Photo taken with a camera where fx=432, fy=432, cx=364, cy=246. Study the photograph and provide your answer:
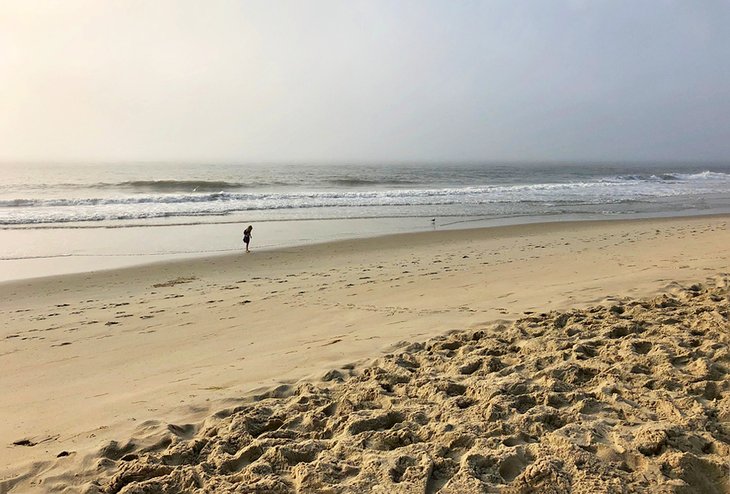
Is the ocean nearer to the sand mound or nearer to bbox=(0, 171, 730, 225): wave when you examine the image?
bbox=(0, 171, 730, 225): wave

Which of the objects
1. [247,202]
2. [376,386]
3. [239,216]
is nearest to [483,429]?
[376,386]

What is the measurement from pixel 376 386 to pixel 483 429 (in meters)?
1.04

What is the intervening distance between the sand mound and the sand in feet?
0.05

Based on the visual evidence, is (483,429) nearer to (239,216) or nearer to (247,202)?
(239,216)

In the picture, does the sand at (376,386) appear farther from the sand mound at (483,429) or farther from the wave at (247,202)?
the wave at (247,202)

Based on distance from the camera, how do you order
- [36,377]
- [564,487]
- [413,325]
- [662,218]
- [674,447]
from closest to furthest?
[564,487]
[674,447]
[36,377]
[413,325]
[662,218]

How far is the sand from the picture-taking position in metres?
2.54

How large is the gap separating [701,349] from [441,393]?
2.45m

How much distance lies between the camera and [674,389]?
3256mm

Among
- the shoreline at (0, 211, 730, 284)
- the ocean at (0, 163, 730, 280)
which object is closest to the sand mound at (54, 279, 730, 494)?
the shoreline at (0, 211, 730, 284)

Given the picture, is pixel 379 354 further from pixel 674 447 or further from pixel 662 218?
pixel 662 218

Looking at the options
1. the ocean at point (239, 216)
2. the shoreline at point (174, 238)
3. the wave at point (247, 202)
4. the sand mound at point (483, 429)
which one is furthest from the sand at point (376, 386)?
the wave at point (247, 202)

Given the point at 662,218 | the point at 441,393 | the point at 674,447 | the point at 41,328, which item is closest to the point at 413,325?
the point at 441,393

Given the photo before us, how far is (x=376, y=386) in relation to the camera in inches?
144
